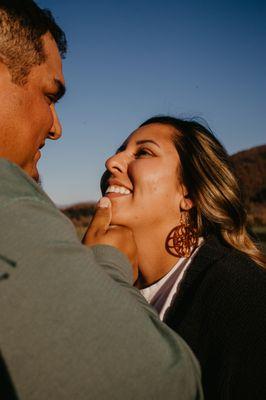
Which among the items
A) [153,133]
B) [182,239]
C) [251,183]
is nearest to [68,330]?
[182,239]

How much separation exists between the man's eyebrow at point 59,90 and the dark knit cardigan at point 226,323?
1.88m

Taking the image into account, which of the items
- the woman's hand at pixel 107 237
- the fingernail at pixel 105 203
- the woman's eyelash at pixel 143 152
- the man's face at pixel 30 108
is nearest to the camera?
the man's face at pixel 30 108

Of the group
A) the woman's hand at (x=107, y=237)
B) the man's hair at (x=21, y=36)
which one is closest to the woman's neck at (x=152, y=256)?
the woman's hand at (x=107, y=237)

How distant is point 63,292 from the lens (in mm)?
921

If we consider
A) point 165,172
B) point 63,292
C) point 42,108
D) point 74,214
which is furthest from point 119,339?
point 74,214

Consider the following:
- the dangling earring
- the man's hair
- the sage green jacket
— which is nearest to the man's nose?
the man's hair

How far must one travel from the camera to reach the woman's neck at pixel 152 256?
3.48 metres

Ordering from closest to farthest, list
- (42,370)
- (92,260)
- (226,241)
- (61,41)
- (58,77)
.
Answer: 1. (42,370)
2. (92,260)
3. (58,77)
4. (61,41)
5. (226,241)

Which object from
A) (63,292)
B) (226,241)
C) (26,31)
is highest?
(26,31)

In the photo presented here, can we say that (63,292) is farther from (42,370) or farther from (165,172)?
(165,172)

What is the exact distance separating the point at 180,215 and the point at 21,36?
231 cm

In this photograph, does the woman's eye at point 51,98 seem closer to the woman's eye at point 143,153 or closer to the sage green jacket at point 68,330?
the woman's eye at point 143,153

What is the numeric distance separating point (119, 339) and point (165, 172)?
259 cm

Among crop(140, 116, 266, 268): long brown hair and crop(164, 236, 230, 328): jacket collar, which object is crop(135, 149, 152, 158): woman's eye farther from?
crop(164, 236, 230, 328): jacket collar
